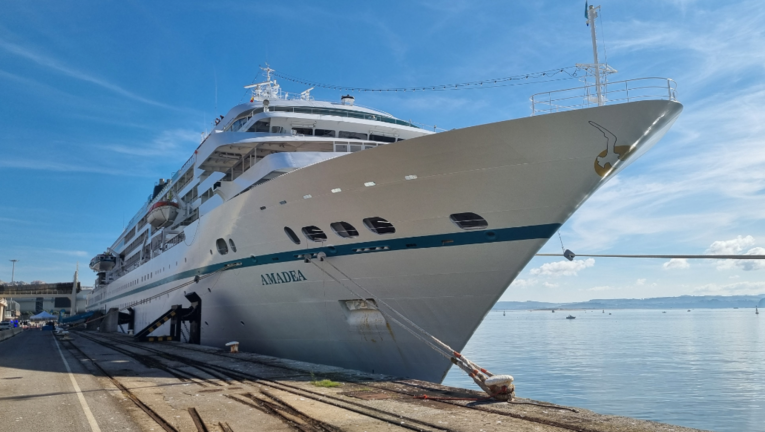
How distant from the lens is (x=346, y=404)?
24.3 feet

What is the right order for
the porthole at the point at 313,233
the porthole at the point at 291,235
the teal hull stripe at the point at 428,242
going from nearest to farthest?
1. the teal hull stripe at the point at 428,242
2. the porthole at the point at 313,233
3. the porthole at the point at 291,235

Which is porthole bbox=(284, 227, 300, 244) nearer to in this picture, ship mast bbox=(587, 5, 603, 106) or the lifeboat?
ship mast bbox=(587, 5, 603, 106)

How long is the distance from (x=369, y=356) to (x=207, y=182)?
1189 cm

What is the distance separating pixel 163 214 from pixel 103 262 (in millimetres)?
26152

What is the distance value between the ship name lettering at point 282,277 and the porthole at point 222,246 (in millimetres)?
2428

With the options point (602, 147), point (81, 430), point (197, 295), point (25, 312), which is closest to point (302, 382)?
point (81, 430)

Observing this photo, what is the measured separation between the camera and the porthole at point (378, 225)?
34.0 feet

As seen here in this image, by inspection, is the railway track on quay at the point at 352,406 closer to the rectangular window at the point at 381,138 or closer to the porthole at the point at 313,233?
the porthole at the point at 313,233

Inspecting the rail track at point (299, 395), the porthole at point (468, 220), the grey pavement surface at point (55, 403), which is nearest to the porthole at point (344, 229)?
the porthole at point (468, 220)

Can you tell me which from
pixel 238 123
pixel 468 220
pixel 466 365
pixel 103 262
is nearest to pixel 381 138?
pixel 238 123

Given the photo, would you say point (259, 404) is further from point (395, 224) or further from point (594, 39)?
point (594, 39)

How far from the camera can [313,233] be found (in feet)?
38.2

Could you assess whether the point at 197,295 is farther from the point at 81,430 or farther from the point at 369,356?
the point at 81,430

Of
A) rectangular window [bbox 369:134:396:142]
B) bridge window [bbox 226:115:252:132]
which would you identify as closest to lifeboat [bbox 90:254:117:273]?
bridge window [bbox 226:115:252:132]
